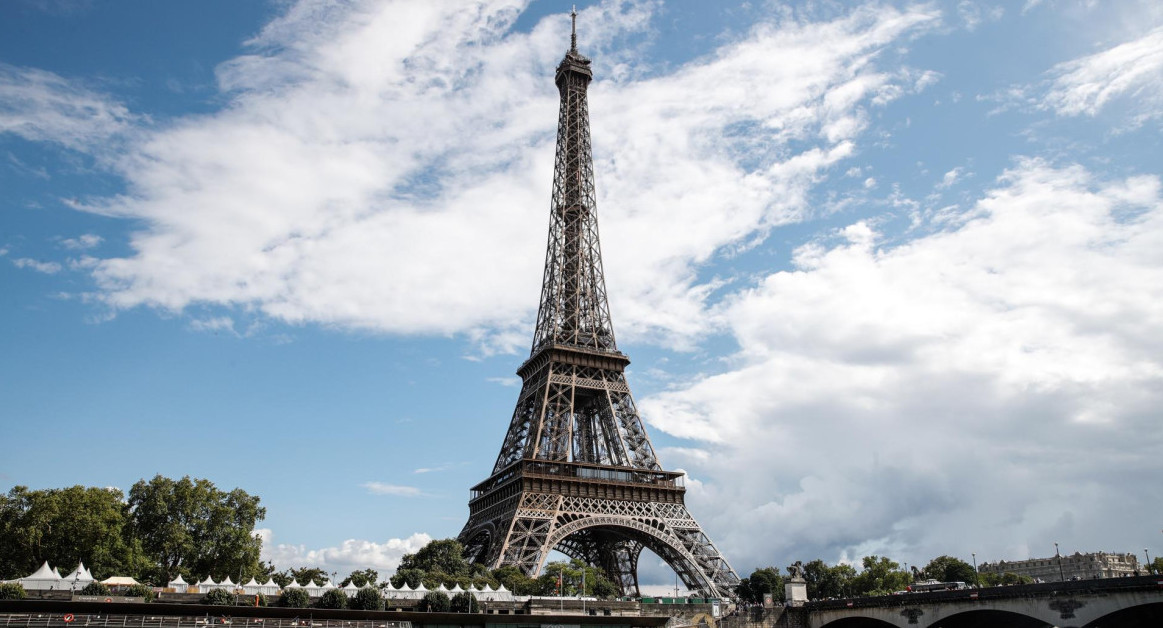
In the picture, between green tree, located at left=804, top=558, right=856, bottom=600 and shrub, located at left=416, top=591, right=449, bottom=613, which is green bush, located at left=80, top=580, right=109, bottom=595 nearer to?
shrub, located at left=416, top=591, right=449, bottom=613

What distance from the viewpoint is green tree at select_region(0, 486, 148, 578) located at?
2461 inches

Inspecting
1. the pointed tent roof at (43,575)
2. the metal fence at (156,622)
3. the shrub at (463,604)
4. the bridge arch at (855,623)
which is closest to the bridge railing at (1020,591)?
the bridge arch at (855,623)

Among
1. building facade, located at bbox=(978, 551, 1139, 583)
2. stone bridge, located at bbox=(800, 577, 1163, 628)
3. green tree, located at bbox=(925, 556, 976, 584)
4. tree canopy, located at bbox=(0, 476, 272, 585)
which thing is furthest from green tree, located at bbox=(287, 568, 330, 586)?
building facade, located at bbox=(978, 551, 1139, 583)

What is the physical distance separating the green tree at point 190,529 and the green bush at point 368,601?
19924 millimetres

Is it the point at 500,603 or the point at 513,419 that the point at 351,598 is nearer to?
the point at 500,603

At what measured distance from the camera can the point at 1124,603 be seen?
161ft

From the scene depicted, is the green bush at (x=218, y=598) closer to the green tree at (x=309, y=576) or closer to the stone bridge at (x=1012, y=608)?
the green tree at (x=309, y=576)

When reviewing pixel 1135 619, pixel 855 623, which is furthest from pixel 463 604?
pixel 1135 619

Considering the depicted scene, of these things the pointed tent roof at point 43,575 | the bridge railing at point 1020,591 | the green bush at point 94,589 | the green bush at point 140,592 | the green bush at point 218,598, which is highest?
the pointed tent roof at point 43,575

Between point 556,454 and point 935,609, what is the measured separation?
37.5 metres

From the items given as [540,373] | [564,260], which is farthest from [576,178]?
[540,373]

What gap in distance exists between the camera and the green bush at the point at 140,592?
48.7 metres

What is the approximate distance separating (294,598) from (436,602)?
8783 millimetres

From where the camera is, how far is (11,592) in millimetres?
43969
